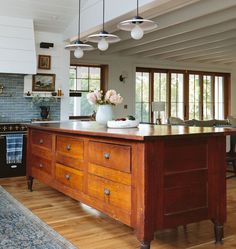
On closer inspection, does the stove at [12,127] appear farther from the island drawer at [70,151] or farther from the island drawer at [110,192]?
the island drawer at [110,192]

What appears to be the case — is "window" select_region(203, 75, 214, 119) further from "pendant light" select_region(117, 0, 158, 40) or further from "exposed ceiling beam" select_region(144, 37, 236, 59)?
"pendant light" select_region(117, 0, 158, 40)

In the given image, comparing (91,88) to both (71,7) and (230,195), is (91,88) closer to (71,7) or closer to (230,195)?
(71,7)

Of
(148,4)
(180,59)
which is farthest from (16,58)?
(180,59)

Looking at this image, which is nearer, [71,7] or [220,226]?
[220,226]

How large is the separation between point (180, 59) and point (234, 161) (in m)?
4.89

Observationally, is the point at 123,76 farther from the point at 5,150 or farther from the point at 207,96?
the point at 5,150

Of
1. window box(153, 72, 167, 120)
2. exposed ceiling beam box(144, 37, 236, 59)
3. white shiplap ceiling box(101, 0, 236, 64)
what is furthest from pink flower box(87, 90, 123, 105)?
window box(153, 72, 167, 120)

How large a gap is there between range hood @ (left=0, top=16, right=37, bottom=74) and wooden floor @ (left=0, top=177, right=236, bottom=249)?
7.83 feet

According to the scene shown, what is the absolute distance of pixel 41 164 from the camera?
4.23m

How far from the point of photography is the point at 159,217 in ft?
8.21

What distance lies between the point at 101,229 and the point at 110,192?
52cm

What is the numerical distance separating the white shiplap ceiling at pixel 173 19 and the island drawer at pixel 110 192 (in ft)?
7.72

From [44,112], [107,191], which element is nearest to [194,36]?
[44,112]

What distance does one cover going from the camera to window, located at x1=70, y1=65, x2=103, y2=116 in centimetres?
862
